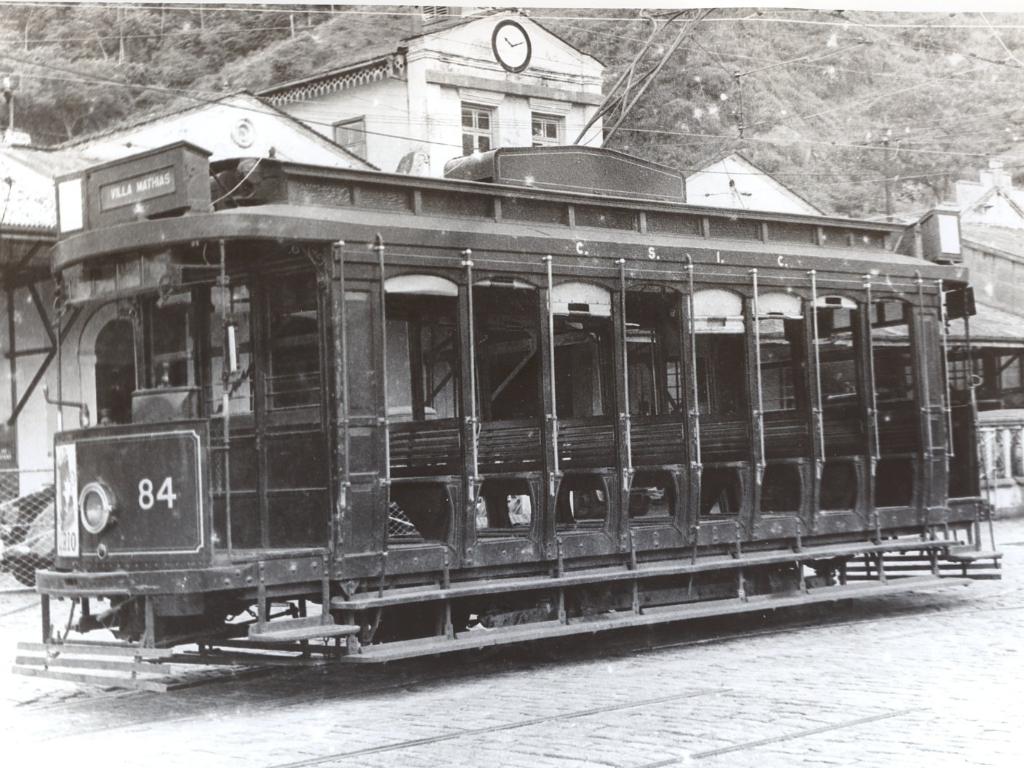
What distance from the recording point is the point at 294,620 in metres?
7.54

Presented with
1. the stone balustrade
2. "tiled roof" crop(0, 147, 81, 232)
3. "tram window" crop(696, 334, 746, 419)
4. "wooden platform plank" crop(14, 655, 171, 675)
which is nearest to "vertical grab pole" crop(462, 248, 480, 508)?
Result: "wooden platform plank" crop(14, 655, 171, 675)

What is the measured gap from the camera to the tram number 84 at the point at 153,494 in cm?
728

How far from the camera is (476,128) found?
18891 millimetres

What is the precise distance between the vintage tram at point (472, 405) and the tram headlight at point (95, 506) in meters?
0.02

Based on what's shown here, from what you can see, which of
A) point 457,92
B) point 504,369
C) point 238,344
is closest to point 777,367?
point 504,369

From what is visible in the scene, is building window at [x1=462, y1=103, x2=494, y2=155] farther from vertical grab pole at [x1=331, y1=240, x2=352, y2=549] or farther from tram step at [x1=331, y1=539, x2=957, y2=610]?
vertical grab pole at [x1=331, y1=240, x2=352, y2=549]

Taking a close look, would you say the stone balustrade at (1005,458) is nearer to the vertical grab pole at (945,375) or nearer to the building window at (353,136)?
the vertical grab pole at (945,375)

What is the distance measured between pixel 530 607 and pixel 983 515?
519cm

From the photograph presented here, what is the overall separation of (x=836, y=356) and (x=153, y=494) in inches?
259

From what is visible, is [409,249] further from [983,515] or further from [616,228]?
→ [983,515]

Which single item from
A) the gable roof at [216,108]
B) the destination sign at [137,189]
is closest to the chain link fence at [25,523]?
the gable roof at [216,108]

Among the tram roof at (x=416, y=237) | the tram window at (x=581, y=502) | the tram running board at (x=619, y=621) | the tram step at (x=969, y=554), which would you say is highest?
the tram roof at (x=416, y=237)

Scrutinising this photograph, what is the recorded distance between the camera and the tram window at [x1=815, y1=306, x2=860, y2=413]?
37.6 feet

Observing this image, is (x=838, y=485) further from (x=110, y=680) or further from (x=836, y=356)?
(x=110, y=680)
